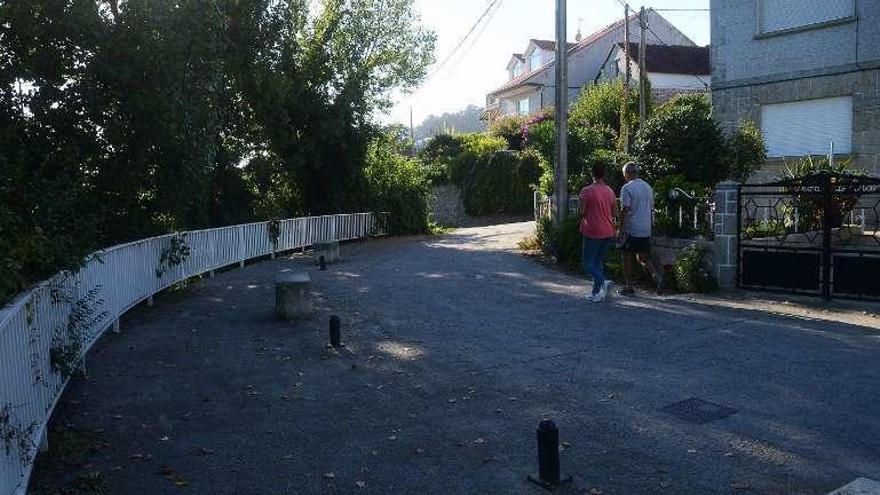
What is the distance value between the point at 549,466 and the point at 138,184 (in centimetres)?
1005

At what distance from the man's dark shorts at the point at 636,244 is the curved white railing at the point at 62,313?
7.01m

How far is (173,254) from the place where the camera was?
12742mm

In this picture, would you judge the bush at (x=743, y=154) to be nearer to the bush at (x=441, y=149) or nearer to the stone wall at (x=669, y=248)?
the stone wall at (x=669, y=248)

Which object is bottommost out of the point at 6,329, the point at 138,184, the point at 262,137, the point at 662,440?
the point at 662,440

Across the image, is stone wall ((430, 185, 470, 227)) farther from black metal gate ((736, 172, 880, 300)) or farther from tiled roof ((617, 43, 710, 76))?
black metal gate ((736, 172, 880, 300))

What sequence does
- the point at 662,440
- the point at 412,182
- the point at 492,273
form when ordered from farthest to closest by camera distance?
1. the point at 412,182
2. the point at 492,273
3. the point at 662,440

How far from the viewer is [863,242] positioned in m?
11.4

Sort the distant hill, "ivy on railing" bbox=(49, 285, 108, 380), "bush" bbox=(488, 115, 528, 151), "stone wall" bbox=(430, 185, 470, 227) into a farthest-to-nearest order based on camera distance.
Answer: the distant hill < "bush" bbox=(488, 115, 528, 151) < "stone wall" bbox=(430, 185, 470, 227) < "ivy on railing" bbox=(49, 285, 108, 380)

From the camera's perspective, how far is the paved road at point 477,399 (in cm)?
474

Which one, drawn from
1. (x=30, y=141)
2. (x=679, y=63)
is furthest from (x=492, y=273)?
(x=679, y=63)

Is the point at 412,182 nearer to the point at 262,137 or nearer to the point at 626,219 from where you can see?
the point at 262,137

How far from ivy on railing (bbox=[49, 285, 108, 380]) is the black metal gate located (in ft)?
29.2

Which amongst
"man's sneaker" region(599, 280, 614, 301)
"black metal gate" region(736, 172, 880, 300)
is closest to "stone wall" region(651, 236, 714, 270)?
"black metal gate" region(736, 172, 880, 300)

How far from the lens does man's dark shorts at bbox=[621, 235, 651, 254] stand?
10.8 m
